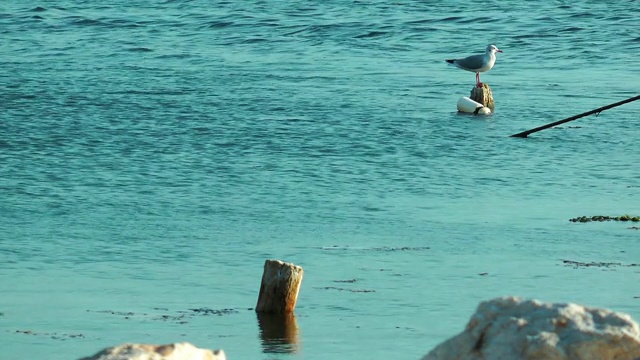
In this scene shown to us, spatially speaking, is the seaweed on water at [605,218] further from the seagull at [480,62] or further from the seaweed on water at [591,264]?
the seagull at [480,62]

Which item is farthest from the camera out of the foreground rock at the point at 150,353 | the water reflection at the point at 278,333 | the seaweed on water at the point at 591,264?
the seaweed on water at the point at 591,264

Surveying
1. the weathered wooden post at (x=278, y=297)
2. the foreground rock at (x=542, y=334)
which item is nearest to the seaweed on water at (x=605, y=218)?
the weathered wooden post at (x=278, y=297)

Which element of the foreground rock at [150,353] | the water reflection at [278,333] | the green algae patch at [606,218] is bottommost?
the green algae patch at [606,218]

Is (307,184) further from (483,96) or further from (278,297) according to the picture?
(483,96)

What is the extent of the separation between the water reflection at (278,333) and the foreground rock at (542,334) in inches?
189

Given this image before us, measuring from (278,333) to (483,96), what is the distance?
12.9 m

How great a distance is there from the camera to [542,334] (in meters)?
3.82

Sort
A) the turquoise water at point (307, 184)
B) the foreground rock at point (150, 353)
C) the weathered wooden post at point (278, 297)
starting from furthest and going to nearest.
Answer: the turquoise water at point (307, 184) → the weathered wooden post at point (278, 297) → the foreground rock at point (150, 353)

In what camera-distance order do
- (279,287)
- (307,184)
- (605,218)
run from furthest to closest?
1. (307,184)
2. (605,218)
3. (279,287)

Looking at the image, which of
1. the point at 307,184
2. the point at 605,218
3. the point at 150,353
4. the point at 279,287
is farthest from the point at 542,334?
A: the point at 307,184

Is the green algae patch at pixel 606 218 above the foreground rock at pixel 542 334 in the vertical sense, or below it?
below

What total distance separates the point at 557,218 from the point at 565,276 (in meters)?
2.66

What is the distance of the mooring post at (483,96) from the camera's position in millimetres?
21500

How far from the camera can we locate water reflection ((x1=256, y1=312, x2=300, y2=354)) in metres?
8.79
